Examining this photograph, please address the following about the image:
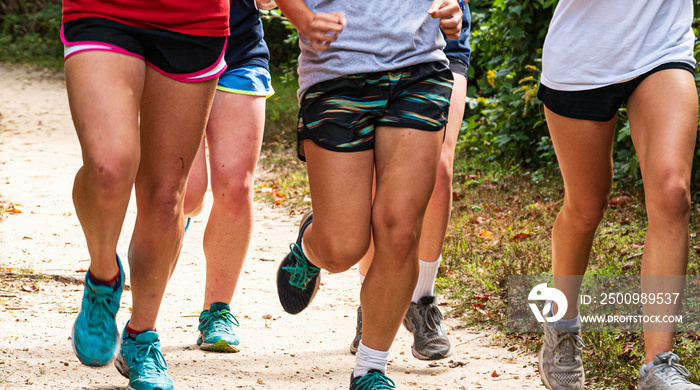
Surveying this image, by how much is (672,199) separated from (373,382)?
1199mm

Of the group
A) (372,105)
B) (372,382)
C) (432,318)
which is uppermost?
(372,105)

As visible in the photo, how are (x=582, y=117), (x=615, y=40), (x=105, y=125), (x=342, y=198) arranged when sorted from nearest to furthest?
(x=105, y=125) < (x=342, y=198) < (x=615, y=40) < (x=582, y=117)

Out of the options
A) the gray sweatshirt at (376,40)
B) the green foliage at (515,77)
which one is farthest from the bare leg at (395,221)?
the green foliage at (515,77)

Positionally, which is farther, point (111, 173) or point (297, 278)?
point (297, 278)

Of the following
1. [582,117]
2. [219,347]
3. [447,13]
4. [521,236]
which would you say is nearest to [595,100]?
[582,117]

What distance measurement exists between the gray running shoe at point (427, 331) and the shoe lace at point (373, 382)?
826 mm

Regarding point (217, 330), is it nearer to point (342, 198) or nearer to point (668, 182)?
point (342, 198)

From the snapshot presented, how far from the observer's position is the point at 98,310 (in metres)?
2.69

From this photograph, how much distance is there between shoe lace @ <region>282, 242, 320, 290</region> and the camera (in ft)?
11.3

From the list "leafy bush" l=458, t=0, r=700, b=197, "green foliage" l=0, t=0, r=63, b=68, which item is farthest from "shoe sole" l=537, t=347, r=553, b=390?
"green foliage" l=0, t=0, r=63, b=68

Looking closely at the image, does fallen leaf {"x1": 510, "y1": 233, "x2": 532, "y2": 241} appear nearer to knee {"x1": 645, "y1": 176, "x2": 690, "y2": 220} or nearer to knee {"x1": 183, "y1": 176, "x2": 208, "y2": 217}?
knee {"x1": 183, "y1": 176, "x2": 208, "y2": 217}

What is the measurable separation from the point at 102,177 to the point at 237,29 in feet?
4.22

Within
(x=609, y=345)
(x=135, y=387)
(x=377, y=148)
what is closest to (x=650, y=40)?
(x=377, y=148)

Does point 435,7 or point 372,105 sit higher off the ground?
point 435,7
